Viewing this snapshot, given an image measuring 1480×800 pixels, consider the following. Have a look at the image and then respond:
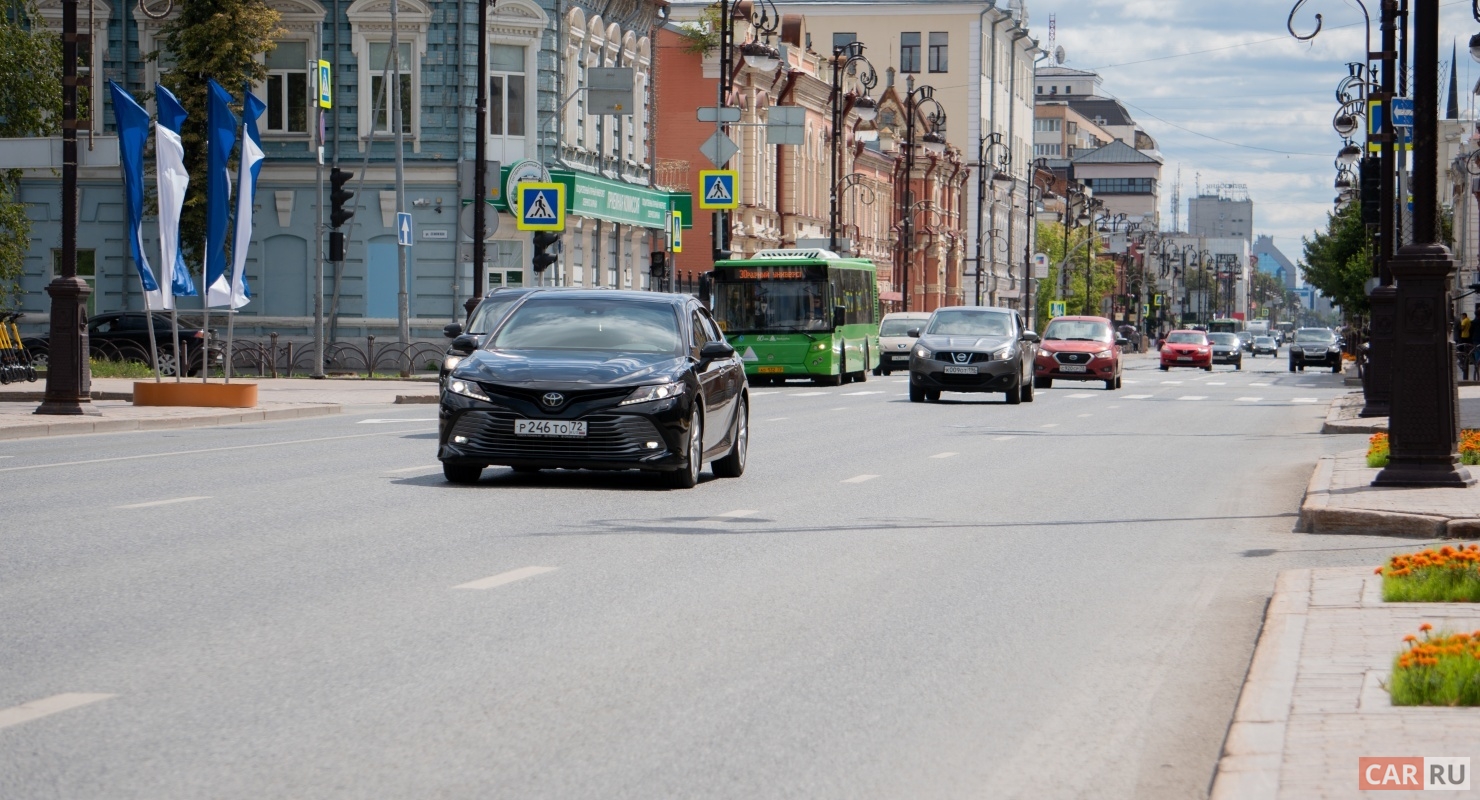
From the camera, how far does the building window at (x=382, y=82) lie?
51031 mm

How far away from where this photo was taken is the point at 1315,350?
82.1 m

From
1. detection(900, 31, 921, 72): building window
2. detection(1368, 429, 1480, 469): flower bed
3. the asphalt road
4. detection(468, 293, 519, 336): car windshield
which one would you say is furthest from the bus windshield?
detection(900, 31, 921, 72): building window

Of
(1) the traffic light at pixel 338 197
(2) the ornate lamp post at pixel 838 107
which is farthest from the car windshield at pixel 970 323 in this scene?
(2) the ornate lamp post at pixel 838 107

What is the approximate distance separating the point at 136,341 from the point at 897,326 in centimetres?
2552

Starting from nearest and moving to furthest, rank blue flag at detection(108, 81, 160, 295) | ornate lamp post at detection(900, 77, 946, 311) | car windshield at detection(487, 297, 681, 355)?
car windshield at detection(487, 297, 681, 355)
blue flag at detection(108, 81, 160, 295)
ornate lamp post at detection(900, 77, 946, 311)

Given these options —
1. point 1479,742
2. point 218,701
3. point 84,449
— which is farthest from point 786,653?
point 84,449

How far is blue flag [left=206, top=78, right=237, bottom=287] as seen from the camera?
28953mm

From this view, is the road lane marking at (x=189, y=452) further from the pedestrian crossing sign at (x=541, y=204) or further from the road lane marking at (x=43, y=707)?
the pedestrian crossing sign at (x=541, y=204)

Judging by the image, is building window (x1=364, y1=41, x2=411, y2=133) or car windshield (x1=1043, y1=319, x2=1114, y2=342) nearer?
car windshield (x1=1043, y1=319, x2=1114, y2=342)

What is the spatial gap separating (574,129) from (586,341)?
38.4 metres

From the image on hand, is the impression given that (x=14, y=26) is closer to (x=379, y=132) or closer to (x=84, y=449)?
(x=379, y=132)

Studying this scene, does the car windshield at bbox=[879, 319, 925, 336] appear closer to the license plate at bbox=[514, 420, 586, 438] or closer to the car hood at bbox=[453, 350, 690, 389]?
the car hood at bbox=[453, 350, 690, 389]

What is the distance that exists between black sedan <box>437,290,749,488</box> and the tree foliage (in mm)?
55319

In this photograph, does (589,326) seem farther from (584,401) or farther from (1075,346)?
(1075,346)
